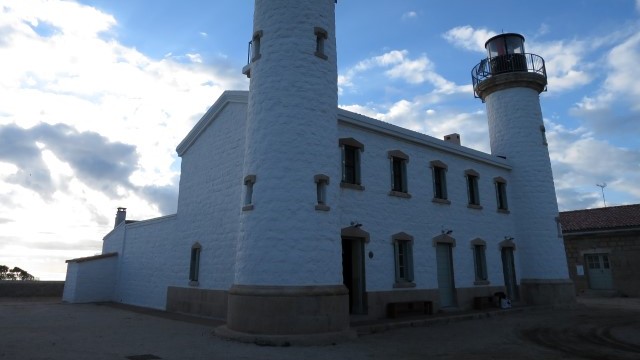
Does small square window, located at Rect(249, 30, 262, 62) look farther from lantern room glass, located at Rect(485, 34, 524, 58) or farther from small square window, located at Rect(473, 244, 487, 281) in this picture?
lantern room glass, located at Rect(485, 34, 524, 58)

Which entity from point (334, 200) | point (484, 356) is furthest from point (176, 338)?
point (484, 356)

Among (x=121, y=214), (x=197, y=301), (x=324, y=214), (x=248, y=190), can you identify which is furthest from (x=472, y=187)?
(x=121, y=214)

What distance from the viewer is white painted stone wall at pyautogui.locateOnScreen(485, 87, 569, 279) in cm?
2003

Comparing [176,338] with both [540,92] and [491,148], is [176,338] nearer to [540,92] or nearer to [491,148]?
[491,148]

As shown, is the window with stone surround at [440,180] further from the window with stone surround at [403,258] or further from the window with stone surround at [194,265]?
the window with stone surround at [194,265]

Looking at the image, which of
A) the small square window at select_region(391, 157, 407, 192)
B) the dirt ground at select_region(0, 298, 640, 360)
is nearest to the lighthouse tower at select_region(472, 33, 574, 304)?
the dirt ground at select_region(0, 298, 640, 360)

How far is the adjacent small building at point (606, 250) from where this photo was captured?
80.0 ft

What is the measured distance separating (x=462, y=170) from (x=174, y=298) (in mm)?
13359

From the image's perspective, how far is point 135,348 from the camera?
8.95 m

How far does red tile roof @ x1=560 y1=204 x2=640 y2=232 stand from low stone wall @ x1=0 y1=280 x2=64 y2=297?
32.0 metres

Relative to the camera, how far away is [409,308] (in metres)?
14.7

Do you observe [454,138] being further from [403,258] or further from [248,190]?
[248,190]

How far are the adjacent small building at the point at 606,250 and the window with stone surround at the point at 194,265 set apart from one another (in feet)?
76.2

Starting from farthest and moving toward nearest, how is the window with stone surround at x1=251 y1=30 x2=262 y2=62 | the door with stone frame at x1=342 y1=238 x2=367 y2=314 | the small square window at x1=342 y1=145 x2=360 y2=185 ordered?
the small square window at x1=342 y1=145 x2=360 y2=185 → the door with stone frame at x1=342 y1=238 x2=367 y2=314 → the window with stone surround at x1=251 y1=30 x2=262 y2=62
